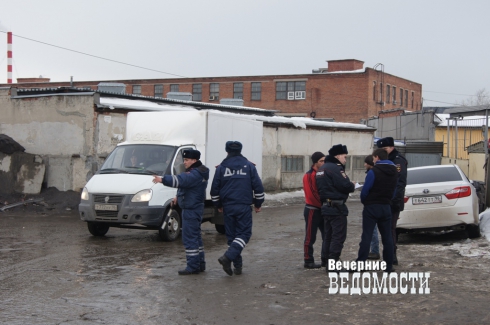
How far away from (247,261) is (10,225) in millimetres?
8356

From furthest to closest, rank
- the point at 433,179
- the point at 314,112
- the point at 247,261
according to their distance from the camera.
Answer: the point at 314,112 → the point at 433,179 → the point at 247,261

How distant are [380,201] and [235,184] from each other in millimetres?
2003

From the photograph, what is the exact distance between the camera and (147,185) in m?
12.8

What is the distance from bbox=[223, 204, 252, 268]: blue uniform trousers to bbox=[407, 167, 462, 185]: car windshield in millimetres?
5119

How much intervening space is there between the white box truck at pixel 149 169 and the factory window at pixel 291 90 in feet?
155

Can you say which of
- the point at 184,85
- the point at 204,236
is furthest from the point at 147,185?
the point at 184,85

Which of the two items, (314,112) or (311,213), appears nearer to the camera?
(311,213)

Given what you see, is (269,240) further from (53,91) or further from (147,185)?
(53,91)

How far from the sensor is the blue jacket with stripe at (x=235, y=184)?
891 cm

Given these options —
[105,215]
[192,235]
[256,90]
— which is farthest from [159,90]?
[192,235]

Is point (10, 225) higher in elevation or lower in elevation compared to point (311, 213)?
lower

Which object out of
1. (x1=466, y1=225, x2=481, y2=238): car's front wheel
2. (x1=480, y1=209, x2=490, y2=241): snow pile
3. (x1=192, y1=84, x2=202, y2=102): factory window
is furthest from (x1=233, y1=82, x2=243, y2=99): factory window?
(x1=466, y1=225, x2=481, y2=238): car's front wheel

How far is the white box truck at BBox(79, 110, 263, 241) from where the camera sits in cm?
1268

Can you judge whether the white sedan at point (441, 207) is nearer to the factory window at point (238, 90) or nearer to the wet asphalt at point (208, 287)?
the wet asphalt at point (208, 287)
